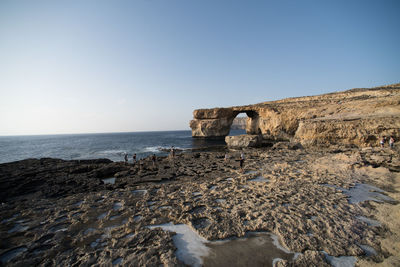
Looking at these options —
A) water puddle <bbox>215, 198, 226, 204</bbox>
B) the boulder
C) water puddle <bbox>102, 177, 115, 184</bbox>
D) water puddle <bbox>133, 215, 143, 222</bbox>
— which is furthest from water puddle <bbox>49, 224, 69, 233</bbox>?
the boulder

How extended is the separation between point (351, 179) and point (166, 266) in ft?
28.2

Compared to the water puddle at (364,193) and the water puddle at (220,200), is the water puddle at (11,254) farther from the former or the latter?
the water puddle at (364,193)

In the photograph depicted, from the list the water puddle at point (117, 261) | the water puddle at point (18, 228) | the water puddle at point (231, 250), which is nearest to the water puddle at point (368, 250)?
the water puddle at point (231, 250)

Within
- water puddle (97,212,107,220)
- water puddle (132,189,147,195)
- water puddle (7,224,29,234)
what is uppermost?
water puddle (97,212,107,220)

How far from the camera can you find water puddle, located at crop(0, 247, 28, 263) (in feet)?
10.9

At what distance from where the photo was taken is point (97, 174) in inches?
436

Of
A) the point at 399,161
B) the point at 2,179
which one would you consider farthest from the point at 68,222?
the point at 399,161

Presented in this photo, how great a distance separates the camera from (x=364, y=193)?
5.67m

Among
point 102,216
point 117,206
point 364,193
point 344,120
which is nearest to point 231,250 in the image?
point 102,216

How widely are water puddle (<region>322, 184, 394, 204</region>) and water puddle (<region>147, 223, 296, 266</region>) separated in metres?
3.80

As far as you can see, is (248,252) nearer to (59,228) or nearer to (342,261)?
(342,261)

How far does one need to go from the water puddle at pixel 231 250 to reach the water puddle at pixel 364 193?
12.5 ft

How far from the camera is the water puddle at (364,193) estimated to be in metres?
5.20

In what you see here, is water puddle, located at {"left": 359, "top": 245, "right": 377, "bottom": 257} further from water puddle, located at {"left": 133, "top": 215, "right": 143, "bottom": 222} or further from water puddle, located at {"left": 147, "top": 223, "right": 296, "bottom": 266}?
water puddle, located at {"left": 133, "top": 215, "right": 143, "bottom": 222}
